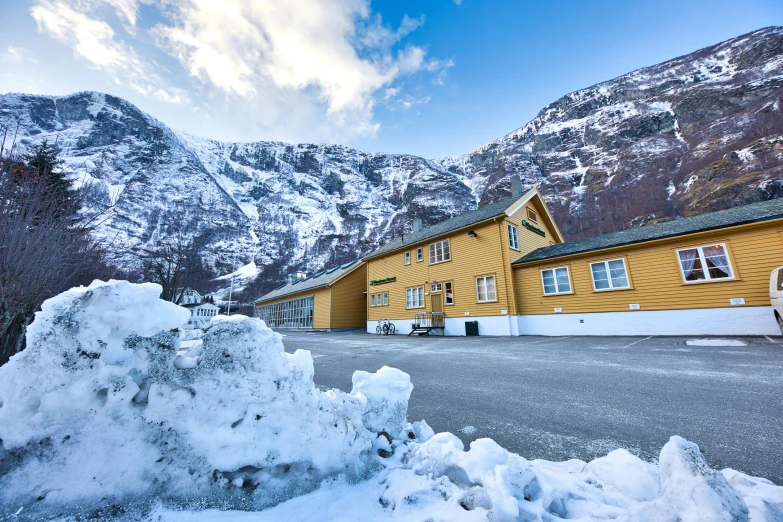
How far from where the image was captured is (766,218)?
866cm

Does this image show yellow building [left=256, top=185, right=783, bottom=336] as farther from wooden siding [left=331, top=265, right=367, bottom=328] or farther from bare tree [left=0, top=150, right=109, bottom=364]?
bare tree [left=0, top=150, right=109, bottom=364]

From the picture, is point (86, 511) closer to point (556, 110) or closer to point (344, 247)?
point (344, 247)

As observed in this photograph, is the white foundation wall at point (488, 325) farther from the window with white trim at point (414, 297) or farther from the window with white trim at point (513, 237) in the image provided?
the window with white trim at point (513, 237)

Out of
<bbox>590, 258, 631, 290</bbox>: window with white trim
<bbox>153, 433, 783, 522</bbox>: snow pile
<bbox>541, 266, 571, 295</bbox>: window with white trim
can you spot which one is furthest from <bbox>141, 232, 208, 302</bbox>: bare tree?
<bbox>590, 258, 631, 290</bbox>: window with white trim

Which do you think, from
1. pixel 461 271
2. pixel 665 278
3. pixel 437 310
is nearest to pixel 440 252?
pixel 461 271

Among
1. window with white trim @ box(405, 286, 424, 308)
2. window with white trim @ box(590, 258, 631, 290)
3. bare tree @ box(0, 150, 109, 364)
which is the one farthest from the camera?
window with white trim @ box(405, 286, 424, 308)

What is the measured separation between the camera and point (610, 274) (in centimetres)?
1152

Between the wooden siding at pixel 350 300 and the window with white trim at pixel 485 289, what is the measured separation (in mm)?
11667

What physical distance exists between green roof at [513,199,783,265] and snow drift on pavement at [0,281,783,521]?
461 inches

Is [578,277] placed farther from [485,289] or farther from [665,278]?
[485,289]

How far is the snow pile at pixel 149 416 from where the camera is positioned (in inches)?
53.3

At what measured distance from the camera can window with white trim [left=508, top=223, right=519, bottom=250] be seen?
578 inches

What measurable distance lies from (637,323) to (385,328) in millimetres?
12117

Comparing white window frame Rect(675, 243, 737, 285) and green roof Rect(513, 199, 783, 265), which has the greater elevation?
green roof Rect(513, 199, 783, 265)
